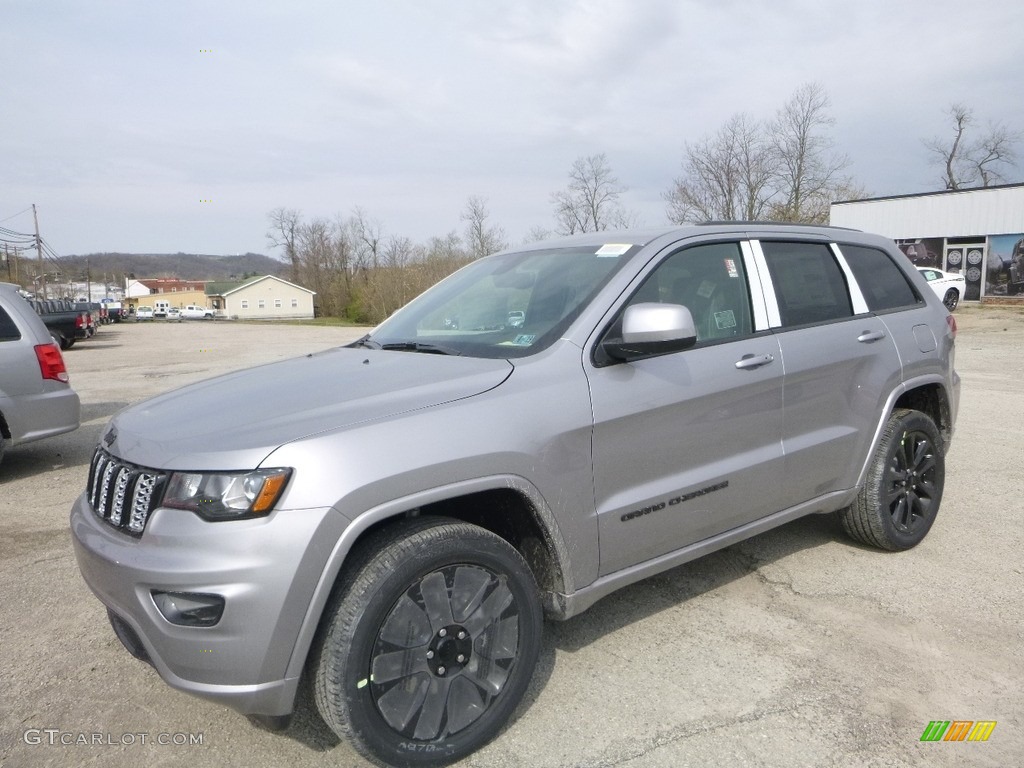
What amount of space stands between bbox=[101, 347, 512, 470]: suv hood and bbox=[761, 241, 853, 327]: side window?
1692mm

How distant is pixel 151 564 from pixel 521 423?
123 cm

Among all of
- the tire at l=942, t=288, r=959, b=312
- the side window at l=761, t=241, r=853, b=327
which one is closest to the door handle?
the side window at l=761, t=241, r=853, b=327

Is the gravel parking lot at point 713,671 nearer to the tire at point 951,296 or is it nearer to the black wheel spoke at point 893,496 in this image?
the black wheel spoke at point 893,496

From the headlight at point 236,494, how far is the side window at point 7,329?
5415 millimetres

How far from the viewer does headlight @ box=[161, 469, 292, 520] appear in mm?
2208

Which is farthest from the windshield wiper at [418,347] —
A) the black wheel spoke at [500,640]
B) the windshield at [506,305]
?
the black wheel spoke at [500,640]

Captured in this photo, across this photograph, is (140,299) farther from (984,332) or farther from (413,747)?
(413,747)

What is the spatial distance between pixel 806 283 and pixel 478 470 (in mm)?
2287

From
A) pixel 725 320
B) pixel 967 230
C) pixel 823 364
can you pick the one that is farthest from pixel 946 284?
pixel 725 320

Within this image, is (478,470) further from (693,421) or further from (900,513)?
(900,513)

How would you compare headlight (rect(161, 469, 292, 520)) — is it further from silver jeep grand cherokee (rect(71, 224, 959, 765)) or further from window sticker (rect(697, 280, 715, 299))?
window sticker (rect(697, 280, 715, 299))

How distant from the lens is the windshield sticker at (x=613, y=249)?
3.39 m

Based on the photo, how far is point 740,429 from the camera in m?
3.34

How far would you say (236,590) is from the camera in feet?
7.13
